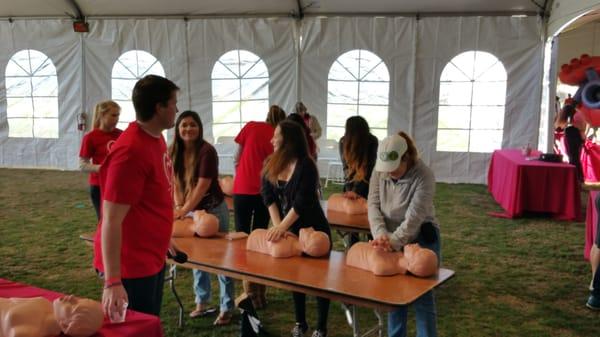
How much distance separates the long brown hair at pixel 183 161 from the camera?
349cm

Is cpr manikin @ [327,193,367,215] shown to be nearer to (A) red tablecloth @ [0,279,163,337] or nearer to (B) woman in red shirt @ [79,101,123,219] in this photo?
(B) woman in red shirt @ [79,101,123,219]

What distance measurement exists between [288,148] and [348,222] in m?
0.95

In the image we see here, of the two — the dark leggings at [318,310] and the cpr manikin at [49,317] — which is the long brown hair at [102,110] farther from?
the cpr manikin at [49,317]

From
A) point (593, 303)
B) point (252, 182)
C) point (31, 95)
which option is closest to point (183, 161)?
point (252, 182)

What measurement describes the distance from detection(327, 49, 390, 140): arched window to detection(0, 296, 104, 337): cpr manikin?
7.98m

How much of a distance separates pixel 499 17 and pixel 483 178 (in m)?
2.67

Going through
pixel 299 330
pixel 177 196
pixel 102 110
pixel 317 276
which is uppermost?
pixel 102 110

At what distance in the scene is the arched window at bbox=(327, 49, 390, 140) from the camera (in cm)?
941

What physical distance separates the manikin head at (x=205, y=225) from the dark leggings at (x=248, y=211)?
2.30 ft

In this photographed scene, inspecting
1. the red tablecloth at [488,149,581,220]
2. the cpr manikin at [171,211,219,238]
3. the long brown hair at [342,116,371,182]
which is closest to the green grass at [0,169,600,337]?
the red tablecloth at [488,149,581,220]

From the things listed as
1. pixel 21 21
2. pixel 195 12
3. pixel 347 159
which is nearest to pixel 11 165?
pixel 21 21

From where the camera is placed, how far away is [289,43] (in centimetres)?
951

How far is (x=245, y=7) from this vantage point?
9453 millimetres

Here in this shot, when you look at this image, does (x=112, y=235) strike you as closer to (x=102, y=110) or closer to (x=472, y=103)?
(x=102, y=110)
